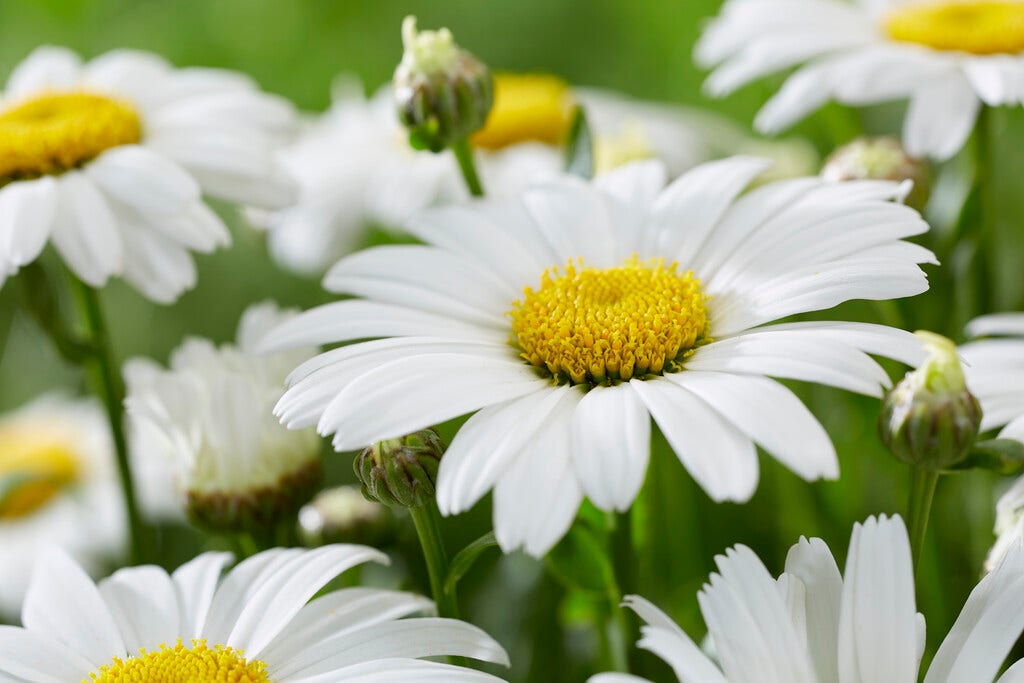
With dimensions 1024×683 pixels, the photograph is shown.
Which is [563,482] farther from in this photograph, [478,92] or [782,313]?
[478,92]

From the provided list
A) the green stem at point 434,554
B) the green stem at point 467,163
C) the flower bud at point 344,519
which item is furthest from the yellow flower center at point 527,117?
the green stem at point 434,554

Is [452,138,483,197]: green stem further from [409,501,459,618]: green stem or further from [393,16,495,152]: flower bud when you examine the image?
[409,501,459,618]: green stem

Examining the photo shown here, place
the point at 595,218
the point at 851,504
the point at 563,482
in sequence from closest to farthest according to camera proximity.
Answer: the point at 563,482, the point at 595,218, the point at 851,504

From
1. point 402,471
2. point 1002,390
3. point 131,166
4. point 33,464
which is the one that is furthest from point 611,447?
point 33,464

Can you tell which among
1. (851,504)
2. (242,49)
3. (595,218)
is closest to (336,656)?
(595,218)

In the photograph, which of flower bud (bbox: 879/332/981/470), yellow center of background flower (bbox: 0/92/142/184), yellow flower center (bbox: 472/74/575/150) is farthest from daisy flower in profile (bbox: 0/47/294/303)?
flower bud (bbox: 879/332/981/470)
